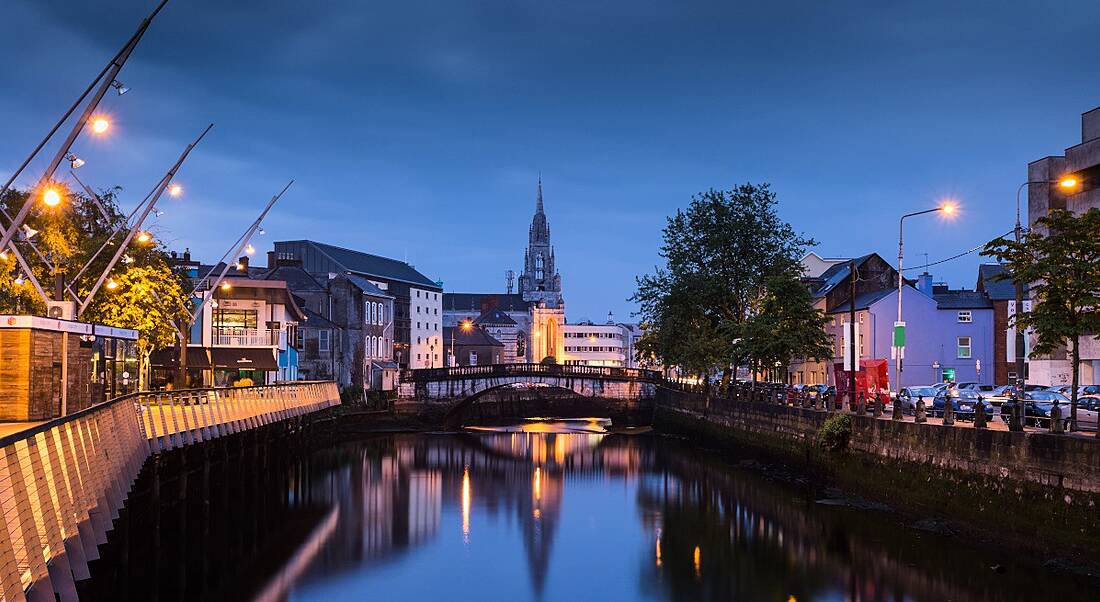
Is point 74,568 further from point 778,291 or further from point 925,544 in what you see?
point 778,291

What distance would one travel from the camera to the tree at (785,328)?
63656 millimetres

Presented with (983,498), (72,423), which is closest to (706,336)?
(983,498)

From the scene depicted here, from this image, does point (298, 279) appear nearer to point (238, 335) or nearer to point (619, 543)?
point (238, 335)

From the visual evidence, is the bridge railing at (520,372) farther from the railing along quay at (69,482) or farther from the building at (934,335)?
the railing along quay at (69,482)

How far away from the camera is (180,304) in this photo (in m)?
46.4

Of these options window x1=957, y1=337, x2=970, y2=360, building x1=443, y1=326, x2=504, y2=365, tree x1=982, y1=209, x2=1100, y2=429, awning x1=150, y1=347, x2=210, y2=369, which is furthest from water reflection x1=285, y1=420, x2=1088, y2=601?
building x1=443, y1=326, x2=504, y2=365

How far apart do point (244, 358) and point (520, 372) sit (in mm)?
30514

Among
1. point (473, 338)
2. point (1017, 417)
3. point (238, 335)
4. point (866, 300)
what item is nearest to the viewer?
point (1017, 417)

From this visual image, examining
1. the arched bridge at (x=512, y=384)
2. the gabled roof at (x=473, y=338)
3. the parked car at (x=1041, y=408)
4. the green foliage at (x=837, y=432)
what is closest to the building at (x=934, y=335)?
the arched bridge at (x=512, y=384)

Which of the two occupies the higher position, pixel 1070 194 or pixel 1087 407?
pixel 1070 194

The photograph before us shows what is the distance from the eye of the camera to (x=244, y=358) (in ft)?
223

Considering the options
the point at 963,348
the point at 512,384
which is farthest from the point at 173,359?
the point at 963,348

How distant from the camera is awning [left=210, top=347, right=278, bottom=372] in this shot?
220ft

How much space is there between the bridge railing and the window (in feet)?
89.9
